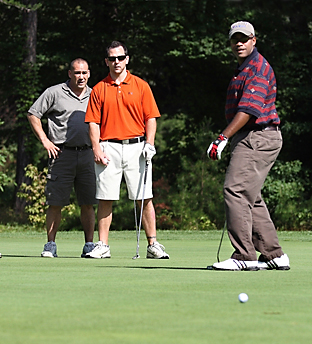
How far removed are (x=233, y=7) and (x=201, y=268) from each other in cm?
1609

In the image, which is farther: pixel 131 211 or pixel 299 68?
pixel 299 68

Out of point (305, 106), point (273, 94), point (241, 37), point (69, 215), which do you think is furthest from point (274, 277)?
point (305, 106)

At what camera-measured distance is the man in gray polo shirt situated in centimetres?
888

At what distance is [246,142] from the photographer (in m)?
6.53

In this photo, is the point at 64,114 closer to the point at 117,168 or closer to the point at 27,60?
the point at 117,168

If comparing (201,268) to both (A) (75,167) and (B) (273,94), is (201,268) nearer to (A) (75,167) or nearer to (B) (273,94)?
(B) (273,94)

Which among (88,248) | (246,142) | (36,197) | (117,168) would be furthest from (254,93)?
(36,197)

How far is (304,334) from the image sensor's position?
11.6 ft

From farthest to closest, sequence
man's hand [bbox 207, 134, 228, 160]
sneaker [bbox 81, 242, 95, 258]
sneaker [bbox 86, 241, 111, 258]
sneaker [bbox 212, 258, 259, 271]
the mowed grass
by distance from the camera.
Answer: sneaker [bbox 81, 242, 95, 258] → sneaker [bbox 86, 241, 111, 258] → sneaker [bbox 212, 258, 259, 271] → man's hand [bbox 207, 134, 228, 160] → the mowed grass

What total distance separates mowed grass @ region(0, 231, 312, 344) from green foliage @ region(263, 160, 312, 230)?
1222cm

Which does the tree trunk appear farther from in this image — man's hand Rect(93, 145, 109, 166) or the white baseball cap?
the white baseball cap

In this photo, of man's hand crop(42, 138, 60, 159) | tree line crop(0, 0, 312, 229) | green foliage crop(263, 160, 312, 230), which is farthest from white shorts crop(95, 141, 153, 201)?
green foliage crop(263, 160, 312, 230)

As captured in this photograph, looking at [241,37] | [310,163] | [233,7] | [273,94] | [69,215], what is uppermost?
[233,7]

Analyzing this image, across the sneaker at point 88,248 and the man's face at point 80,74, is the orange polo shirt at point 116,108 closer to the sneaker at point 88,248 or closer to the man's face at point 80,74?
the man's face at point 80,74
